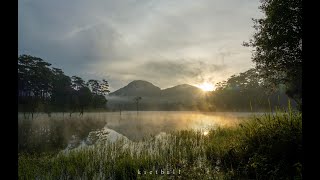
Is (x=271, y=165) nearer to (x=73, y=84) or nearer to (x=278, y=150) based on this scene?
(x=278, y=150)

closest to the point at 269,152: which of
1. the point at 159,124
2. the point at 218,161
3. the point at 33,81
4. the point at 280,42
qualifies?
the point at 218,161

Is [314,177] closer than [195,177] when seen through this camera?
Yes

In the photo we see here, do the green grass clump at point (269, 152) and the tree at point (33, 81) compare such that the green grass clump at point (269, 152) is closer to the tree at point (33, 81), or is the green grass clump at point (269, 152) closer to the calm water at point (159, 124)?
the calm water at point (159, 124)

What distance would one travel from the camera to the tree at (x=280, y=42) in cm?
2422

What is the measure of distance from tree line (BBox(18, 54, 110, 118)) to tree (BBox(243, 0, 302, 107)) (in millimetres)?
86244

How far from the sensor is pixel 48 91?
112062 mm

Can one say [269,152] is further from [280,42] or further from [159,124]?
[159,124]

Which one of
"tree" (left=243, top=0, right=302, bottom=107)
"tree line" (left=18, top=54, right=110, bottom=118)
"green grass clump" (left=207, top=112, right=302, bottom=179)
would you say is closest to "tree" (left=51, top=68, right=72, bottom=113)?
"tree line" (left=18, top=54, right=110, bottom=118)

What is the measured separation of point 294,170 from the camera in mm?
10141

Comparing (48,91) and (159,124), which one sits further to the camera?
(48,91)

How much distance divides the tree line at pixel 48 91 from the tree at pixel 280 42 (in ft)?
283

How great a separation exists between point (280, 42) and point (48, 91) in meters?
105
